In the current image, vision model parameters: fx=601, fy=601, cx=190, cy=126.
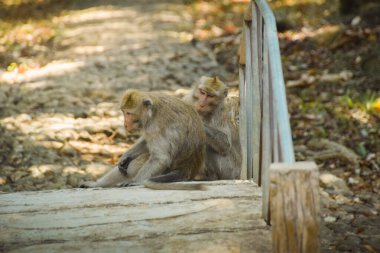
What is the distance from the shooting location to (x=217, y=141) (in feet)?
18.2

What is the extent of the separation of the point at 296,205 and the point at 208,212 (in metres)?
0.91

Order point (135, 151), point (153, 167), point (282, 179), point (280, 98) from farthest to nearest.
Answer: point (135, 151), point (153, 167), point (280, 98), point (282, 179)

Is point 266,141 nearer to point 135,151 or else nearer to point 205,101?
point 135,151

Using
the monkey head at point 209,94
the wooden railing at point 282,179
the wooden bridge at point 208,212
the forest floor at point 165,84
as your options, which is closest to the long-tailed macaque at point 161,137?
the monkey head at point 209,94

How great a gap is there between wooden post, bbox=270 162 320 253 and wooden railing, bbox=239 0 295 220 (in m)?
0.09

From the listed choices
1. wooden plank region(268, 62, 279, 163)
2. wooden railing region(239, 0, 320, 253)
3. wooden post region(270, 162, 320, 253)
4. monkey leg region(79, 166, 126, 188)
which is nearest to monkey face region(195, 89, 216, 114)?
monkey leg region(79, 166, 126, 188)

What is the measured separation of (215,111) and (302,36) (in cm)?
604

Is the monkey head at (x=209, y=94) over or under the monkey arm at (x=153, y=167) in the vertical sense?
over

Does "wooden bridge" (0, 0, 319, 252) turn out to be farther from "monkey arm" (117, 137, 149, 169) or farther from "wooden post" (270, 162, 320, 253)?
"monkey arm" (117, 137, 149, 169)

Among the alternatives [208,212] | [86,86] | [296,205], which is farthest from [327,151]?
[296,205]

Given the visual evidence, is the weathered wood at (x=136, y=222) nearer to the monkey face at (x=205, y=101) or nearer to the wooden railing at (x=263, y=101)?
the wooden railing at (x=263, y=101)

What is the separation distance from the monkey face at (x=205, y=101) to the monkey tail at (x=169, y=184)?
0.95m

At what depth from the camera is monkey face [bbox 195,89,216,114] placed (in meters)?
5.67

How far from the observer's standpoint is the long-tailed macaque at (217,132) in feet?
18.4
